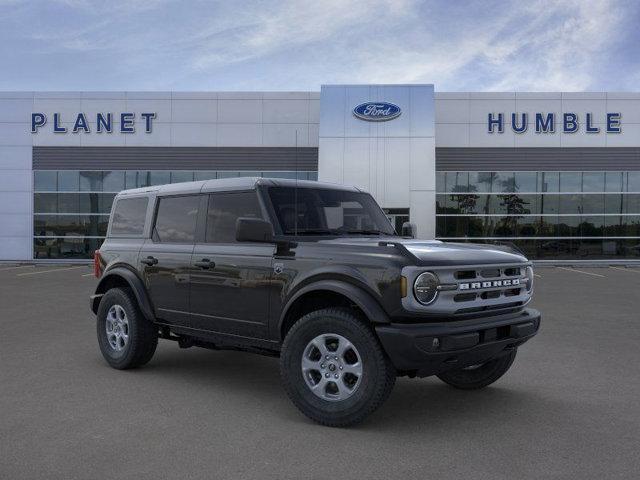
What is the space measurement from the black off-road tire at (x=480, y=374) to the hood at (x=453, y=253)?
3.11 ft

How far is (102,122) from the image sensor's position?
28453mm

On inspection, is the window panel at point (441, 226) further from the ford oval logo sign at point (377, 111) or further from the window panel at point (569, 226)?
the window panel at point (569, 226)

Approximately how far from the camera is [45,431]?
170 inches

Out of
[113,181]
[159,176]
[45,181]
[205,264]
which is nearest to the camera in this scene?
[205,264]

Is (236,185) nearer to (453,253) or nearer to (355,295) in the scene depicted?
(355,295)

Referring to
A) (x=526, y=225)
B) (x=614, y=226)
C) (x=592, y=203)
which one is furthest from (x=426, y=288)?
(x=614, y=226)

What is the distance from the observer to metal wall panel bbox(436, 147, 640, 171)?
27.7 meters

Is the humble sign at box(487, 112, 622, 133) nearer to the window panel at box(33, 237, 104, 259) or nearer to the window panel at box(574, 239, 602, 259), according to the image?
the window panel at box(574, 239, 602, 259)

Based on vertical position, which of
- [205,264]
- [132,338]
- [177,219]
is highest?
[177,219]

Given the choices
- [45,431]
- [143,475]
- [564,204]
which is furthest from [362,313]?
[564,204]

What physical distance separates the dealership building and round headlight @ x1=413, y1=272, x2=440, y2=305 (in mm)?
23070

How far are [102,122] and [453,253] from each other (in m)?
27.0

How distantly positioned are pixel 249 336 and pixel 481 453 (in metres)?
2.14

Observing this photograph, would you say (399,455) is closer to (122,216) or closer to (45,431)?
(45,431)
